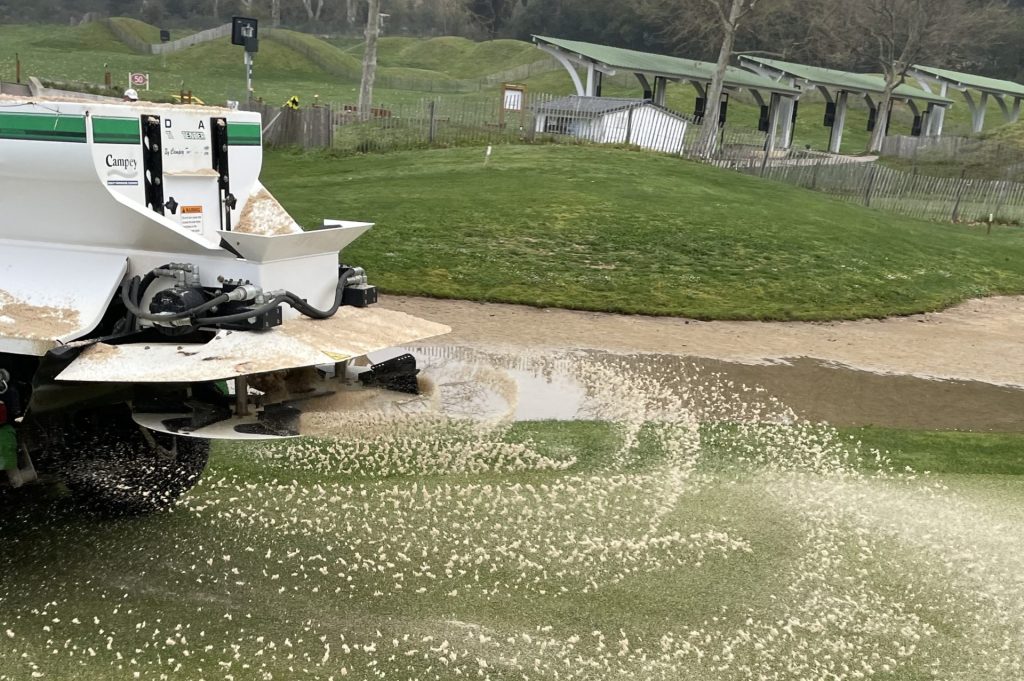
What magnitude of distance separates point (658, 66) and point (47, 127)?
4266 centimetres

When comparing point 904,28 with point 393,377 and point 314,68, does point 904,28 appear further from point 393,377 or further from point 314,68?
point 393,377

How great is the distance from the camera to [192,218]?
521 centimetres

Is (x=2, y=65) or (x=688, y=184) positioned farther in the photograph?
(x=2, y=65)

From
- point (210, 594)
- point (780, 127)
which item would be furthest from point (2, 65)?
point (210, 594)

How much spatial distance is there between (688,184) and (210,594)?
60.1 ft

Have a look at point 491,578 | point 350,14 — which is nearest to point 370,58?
point 491,578

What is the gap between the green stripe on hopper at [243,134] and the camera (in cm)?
545

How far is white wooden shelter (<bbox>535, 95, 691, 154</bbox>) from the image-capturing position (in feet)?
98.4

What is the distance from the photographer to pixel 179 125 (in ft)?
16.6

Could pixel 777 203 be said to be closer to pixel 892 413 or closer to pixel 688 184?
pixel 688 184

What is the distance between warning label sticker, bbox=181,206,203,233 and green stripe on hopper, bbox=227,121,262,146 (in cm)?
48

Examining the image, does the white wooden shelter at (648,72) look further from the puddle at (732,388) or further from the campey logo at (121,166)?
the campey logo at (121,166)

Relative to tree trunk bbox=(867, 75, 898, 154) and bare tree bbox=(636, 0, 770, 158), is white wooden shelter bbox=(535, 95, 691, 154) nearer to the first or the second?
bare tree bbox=(636, 0, 770, 158)

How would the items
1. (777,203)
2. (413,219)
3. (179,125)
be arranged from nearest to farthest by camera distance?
1. (179,125)
2. (413,219)
3. (777,203)
